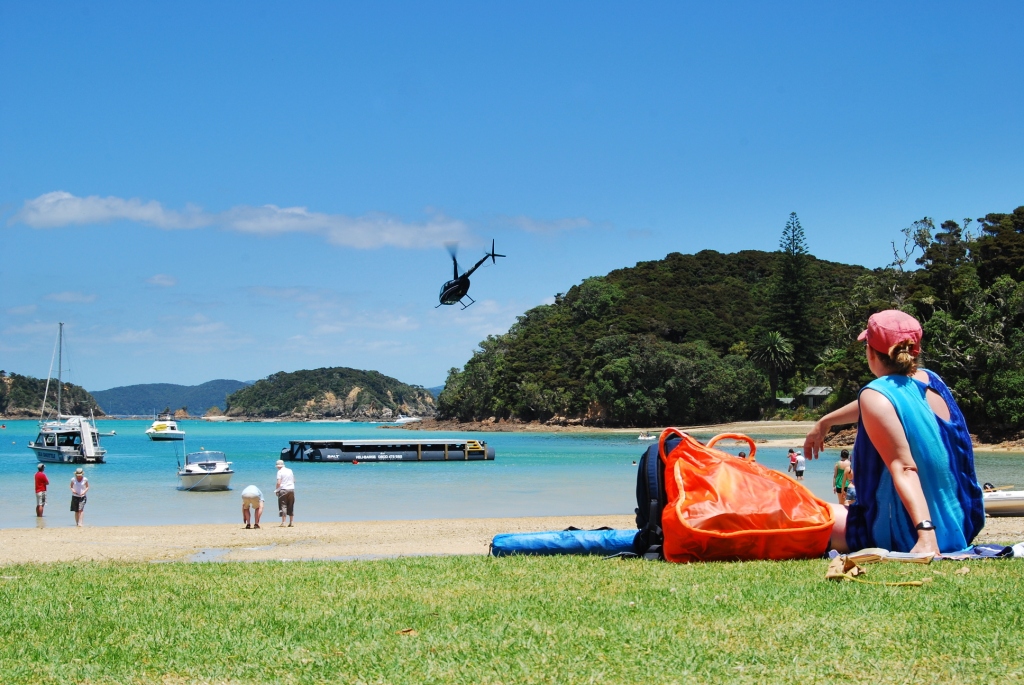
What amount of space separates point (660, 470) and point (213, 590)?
298 centimetres

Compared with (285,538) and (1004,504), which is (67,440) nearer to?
(285,538)

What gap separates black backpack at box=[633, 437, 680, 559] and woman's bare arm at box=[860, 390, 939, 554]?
1473mm

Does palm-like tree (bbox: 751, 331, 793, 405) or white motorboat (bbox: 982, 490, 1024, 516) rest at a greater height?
palm-like tree (bbox: 751, 331, 793, 405)

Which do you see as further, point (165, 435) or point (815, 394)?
point (815, 394)

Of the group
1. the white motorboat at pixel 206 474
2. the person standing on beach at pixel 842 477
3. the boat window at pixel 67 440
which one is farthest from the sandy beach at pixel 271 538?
the boat window at pixel 67 440

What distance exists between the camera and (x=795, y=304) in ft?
336

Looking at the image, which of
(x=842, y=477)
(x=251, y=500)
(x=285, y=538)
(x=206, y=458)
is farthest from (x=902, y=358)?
(x=206, y=458)

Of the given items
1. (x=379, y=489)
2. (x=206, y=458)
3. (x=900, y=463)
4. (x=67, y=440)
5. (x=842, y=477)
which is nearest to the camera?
(x=900, y=463)

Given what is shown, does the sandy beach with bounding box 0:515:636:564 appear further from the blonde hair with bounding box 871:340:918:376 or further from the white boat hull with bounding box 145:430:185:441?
the white boat hull with bounding box 145:430:185:441

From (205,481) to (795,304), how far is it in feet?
270

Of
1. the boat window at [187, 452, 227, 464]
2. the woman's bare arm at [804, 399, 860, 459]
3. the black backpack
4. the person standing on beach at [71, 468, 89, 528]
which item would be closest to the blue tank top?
the woman's bare arm at [804, 399, 860, 459]

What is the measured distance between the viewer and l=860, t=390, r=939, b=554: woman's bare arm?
537 cm

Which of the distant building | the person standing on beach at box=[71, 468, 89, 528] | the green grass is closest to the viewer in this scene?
the green grass

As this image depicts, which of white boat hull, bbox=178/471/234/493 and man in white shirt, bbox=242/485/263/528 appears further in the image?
white boat hull, bbox=178/471/234/493
